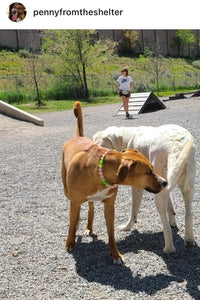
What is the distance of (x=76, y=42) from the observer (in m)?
32.5

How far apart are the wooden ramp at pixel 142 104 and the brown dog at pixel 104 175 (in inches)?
523

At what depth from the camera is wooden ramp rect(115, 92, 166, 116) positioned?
17202mm

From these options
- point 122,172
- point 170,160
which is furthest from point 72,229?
point 170,160

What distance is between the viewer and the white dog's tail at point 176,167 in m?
3.41

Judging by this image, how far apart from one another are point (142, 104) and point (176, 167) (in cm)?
1419

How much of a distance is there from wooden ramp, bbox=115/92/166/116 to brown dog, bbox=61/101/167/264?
43.6 ft

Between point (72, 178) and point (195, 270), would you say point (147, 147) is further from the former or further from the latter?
point (195, 270)

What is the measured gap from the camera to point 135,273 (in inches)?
136

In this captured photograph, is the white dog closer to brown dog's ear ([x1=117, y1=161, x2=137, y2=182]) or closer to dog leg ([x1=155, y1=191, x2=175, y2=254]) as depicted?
dog leg ([x1=155, y1=191, x2=175, y2=254])

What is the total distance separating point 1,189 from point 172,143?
389 centimetres

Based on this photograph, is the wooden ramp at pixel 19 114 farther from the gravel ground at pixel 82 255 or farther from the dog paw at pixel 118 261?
the dog paw at pixel 118 261
